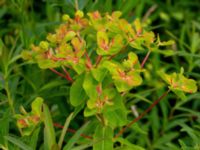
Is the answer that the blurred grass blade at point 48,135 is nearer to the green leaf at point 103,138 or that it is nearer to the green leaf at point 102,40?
the green leaf at point 103,138

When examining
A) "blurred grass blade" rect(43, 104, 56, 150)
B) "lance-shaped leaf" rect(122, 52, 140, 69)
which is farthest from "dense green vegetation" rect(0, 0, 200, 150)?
"lance-shaped leaf" rect(122, 52, 140, 69)

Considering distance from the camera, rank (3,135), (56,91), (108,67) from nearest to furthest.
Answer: (108,67)
(3,135)
(56,91)

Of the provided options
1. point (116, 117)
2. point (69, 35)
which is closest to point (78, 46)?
point (69, 35)

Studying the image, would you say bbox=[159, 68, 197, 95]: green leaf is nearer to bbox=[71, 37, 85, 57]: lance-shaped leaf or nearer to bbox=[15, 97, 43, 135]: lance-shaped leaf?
bbox=[71, 37, 85, 57]: lance-shaped leaf

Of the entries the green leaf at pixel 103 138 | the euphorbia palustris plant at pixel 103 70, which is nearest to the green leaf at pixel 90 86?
the euphorbia palustris plant at pixel 103 70

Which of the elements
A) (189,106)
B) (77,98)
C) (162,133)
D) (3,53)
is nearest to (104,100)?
(77,98)

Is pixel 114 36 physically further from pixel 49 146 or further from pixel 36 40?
pixel 36 40
